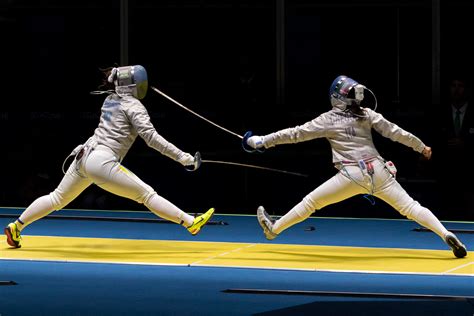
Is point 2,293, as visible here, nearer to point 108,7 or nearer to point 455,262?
point 455,262

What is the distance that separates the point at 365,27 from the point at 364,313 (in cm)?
650

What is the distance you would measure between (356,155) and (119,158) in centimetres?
168

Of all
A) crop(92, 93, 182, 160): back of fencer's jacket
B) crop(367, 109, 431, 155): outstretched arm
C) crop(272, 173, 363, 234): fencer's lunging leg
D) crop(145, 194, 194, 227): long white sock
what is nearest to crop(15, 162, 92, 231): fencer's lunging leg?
crop(92, 93, 182, 160): back of fencer's jacket

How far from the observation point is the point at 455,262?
731 cm

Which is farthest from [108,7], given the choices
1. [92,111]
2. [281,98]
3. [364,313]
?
[364,313]

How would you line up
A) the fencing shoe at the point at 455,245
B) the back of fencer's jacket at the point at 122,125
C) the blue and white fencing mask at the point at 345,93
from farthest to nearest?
1. the back of fencer's jacket at the point at 122,125
2. the blue and white fencing mask at the point at 345,93
3. the fencing shoe at the point at 455,245

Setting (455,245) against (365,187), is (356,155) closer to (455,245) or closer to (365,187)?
(365,187)

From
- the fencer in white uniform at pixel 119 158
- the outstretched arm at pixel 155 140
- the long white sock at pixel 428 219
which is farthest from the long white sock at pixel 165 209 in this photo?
the long white sock at pixel 428 219

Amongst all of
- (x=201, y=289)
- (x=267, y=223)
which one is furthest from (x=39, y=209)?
(x=201, y=289)

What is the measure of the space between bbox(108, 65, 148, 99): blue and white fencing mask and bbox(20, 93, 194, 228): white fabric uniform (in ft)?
0.20

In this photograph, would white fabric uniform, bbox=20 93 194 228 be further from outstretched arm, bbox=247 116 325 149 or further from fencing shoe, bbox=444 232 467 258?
fencing shoe, bbox=444 232 467 258

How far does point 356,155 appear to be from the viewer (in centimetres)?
745

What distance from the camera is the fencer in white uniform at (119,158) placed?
7.59 meters

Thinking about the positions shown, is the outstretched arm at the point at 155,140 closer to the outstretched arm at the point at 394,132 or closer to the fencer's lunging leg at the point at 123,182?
the fencer's lunging leg at the point at 123,182
